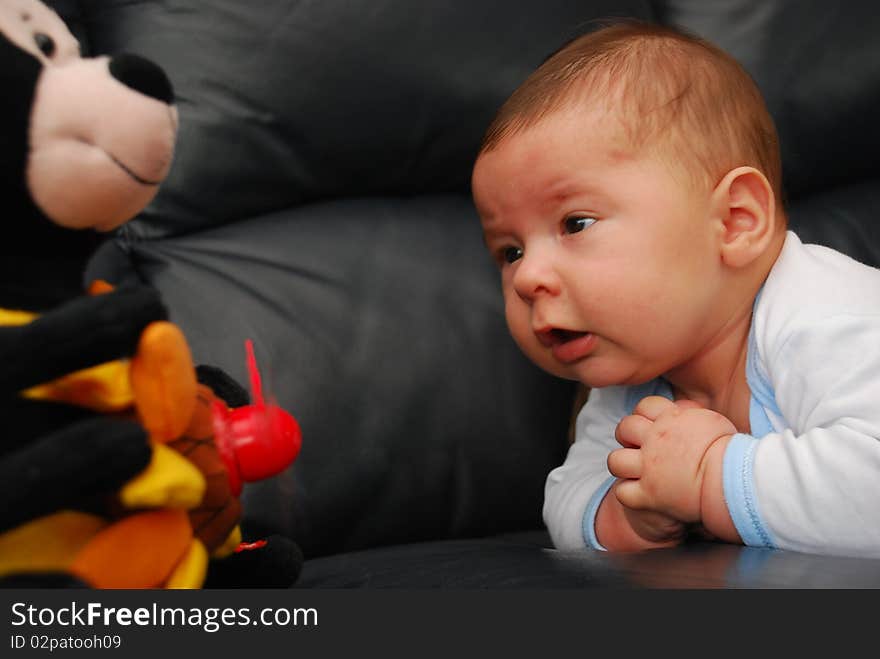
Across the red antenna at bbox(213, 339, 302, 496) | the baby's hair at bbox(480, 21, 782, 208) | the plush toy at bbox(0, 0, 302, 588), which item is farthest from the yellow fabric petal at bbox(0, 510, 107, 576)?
the baby's hair at bbox(480, 21, 782, 208)

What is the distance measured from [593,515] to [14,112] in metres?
0.66

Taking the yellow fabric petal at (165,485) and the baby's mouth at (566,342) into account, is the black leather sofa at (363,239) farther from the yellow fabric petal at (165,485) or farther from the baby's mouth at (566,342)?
the yellow fabric petal at (165,485)

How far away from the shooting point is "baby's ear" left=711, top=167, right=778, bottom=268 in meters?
0.94

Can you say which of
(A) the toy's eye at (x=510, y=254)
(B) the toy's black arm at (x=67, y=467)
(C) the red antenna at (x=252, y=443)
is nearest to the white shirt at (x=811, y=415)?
(A) the toy's eye at (x=510, y=254)

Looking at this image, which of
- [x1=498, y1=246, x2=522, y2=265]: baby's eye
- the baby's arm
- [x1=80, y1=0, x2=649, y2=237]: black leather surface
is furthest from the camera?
[x1=80, y1=0, x2=649, y2=237]: black leather surface

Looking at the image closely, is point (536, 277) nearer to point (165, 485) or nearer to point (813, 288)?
point (813, 288)

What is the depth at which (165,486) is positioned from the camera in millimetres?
534

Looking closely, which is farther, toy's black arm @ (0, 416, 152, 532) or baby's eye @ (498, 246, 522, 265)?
baby's eye @ (498, 246, 522, 265)

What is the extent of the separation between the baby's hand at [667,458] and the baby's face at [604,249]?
61 millimetres

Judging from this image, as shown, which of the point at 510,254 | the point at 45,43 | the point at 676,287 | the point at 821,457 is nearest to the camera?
the point at 45,43

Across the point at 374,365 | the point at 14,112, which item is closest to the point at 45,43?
the point at 14,112

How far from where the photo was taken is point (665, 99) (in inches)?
36.6

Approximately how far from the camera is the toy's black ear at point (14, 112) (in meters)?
0.57

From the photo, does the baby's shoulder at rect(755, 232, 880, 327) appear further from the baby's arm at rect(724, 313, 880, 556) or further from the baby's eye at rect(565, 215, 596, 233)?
the baby's eye at rect(565, 215, 596, 233)
